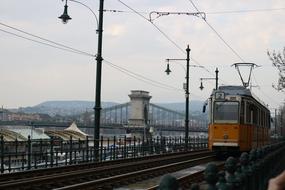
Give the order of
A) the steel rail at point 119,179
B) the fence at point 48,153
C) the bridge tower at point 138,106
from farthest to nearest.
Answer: the bridge tower at point 138,106 → the fence at point 48,153 → the steel rail at point 119,179

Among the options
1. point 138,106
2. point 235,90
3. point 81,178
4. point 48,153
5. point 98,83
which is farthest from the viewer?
point 138,106

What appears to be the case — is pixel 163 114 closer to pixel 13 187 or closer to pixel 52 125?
pixel 52 125

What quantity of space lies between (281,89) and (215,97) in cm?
668

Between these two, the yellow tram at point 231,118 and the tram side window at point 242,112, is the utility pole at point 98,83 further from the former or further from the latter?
the tram side window at point 242,112

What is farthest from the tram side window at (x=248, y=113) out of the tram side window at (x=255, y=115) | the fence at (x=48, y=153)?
the fence at (x=48, y=153)

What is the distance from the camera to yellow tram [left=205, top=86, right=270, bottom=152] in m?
29.4

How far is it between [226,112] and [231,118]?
406mm

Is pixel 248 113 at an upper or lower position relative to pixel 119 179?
upper

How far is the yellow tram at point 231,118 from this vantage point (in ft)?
96.4

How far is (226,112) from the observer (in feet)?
97.8

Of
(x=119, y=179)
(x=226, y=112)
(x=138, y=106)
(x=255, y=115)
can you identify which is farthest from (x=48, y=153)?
(x=138, y=106)

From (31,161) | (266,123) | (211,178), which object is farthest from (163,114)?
(211,178)

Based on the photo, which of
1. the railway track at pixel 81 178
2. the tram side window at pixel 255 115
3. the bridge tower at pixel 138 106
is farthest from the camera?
the bridge tower at pixel 138 106

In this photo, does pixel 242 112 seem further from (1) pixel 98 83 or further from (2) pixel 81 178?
(2) pixel 81 178
